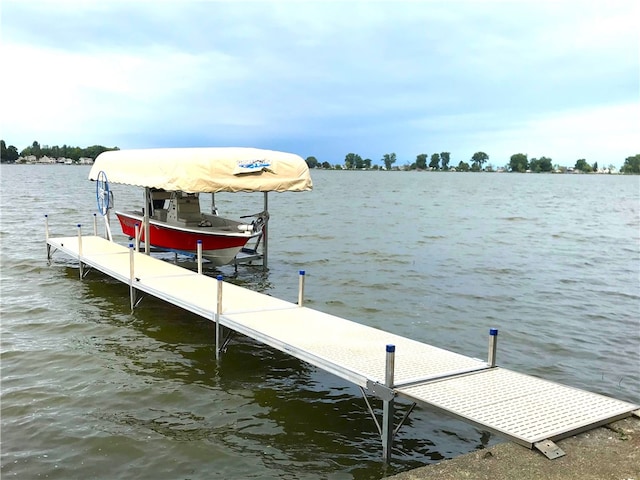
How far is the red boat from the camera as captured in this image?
1251 centimetres

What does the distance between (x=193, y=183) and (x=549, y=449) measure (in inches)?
370

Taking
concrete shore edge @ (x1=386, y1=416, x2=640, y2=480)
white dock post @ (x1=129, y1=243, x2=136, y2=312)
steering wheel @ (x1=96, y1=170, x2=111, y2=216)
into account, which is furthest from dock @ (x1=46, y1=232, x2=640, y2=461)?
steering wheel @ (x1=96, y1=170, x2=111, y2=216)

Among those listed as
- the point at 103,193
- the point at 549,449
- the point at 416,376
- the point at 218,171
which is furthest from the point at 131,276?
the point at 549,449

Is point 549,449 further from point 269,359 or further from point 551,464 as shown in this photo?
point 269,359

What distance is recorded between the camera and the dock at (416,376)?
519cm

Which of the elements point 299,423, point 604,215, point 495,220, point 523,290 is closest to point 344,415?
point 299,423

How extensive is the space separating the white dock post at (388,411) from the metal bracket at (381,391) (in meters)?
0.03

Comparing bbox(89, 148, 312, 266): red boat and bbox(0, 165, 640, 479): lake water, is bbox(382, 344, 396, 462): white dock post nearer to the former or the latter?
bbox(0, 165, 640, 479): lake water

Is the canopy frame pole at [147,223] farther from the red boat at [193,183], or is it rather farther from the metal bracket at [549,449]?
the metal bracket at [549,449]

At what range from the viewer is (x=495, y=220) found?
3744cm

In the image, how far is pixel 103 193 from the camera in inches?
587

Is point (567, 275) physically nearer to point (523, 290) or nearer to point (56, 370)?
point (523, 290)

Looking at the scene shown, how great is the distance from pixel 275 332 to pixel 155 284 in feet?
13.1

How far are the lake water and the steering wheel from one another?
6.56 ft
